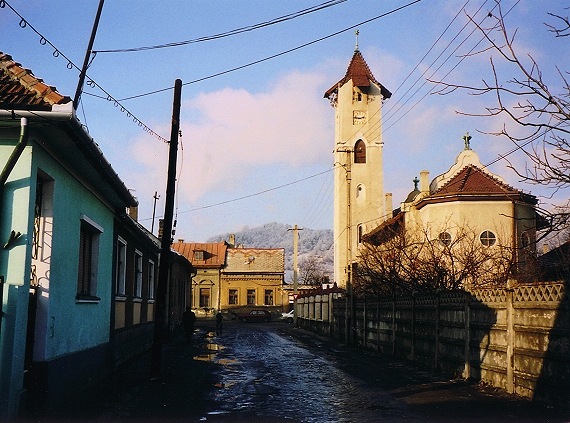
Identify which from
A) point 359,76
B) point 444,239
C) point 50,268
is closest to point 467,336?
point 50,268

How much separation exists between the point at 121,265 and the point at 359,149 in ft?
147

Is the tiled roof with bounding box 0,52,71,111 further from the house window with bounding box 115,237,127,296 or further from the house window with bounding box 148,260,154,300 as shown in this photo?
the house window with bounding box 148,260,154,300

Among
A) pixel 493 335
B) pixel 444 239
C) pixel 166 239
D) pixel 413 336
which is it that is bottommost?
pixel 413 336

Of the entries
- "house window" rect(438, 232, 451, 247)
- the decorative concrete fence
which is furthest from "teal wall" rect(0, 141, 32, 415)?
"house window" rect(438, 232, 451, 247)

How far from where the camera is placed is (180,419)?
9312mm

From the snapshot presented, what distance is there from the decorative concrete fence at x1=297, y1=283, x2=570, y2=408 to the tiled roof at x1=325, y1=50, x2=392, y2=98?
142 feet

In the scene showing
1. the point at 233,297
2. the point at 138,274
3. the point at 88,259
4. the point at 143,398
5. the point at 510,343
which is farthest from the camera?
the point at 233,297

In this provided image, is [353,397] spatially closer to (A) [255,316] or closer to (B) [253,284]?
(A) [255,316]

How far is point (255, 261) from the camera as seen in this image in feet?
232

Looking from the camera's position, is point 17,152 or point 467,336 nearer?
point 17,152

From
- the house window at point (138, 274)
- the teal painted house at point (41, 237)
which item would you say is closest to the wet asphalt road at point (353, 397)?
the teal painted house at point (41, 237)

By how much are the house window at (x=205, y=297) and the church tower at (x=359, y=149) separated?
1753 centimetres

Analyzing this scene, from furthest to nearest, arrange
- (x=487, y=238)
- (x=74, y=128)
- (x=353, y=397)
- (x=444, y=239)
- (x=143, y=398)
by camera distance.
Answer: (x=487, y=238) → (x=444, y=239) → (x=353, y=397) → (x=143, y=398) → (x=74, y=128)

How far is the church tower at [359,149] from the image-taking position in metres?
57.2
